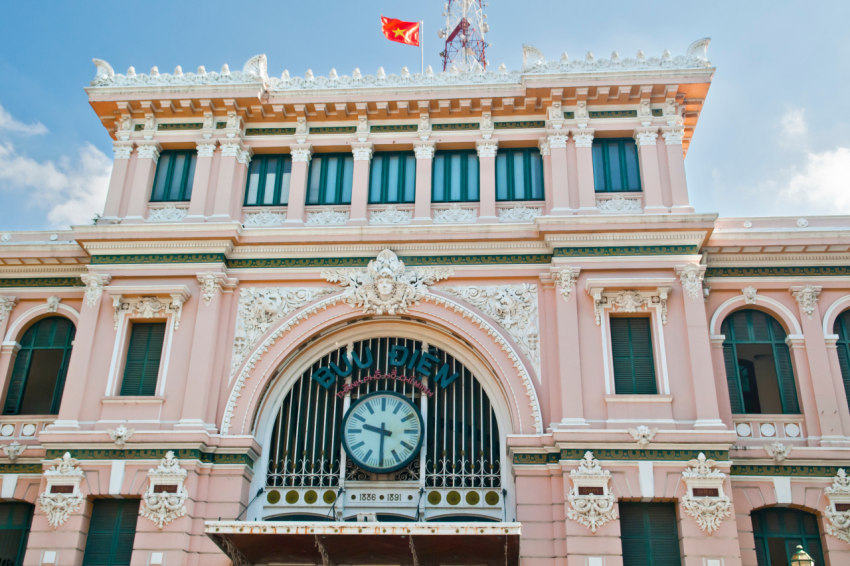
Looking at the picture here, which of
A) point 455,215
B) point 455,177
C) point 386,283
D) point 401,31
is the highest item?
point 401,31

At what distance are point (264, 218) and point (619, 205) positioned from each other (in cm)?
1063

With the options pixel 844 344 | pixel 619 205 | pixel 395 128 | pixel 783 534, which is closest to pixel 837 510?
pixel 783 534

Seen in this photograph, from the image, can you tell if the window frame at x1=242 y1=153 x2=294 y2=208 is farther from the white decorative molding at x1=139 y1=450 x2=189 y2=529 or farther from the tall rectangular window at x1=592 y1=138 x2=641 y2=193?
the tall rectangular window at x1=592 y1=138 x2=641 y2=193

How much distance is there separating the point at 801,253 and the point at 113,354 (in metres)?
19.8

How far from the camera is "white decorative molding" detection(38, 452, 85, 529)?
2055 centimetres

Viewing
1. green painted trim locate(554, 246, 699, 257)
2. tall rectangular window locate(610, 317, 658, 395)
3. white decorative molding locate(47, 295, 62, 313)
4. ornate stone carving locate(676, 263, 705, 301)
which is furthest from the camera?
white decorative molding locate(47, 295, 62, 313)

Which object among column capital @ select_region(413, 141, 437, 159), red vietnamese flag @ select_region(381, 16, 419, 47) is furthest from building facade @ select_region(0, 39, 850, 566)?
red vietnamese flag @ select_region(381, 16, 419, 47)

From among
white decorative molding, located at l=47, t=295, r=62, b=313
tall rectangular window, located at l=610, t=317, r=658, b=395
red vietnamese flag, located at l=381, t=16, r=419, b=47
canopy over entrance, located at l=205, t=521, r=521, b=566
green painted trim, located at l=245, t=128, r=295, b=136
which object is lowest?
canopy over entrance, located at l=205, t=521, r=521, b=566

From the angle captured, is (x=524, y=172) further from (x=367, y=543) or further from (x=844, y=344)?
(x=367, y=543)

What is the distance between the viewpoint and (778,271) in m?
23.5

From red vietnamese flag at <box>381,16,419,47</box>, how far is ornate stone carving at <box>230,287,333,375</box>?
9.88 metres

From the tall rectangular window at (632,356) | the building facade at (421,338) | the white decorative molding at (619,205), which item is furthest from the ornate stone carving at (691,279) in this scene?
the white decorative molding at (619,205)

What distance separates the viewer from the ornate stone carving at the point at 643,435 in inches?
784

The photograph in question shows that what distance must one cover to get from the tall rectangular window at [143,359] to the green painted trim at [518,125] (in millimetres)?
11698
